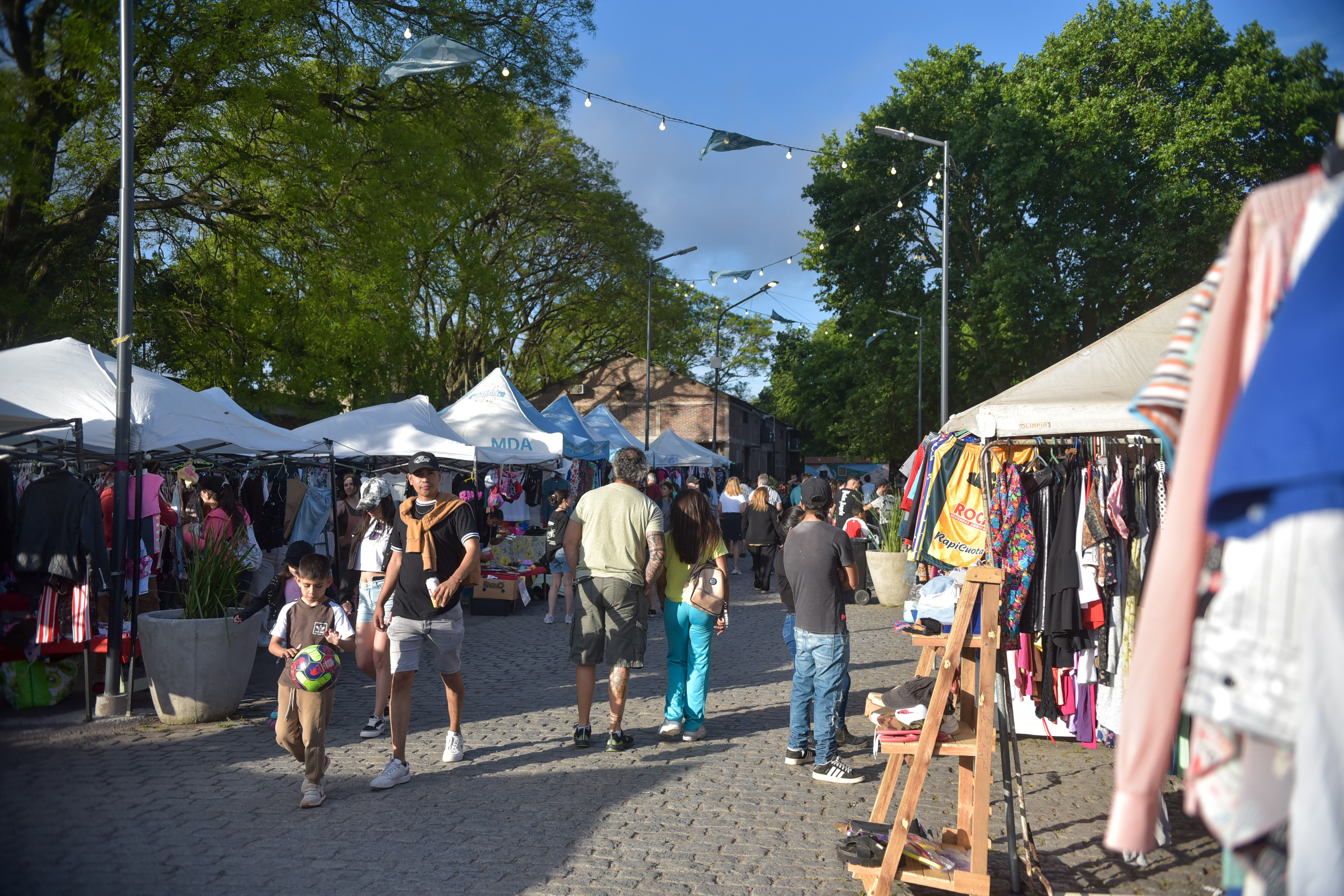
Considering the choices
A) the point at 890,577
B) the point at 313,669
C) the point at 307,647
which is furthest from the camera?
the point at 890,577

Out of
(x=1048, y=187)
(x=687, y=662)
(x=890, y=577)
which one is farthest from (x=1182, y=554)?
(x=1048, y=187)

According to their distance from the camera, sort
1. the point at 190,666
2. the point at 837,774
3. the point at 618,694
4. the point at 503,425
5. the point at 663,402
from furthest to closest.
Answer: the point at 663,402, the point at 503,425, the point at 190,666, the point at 618,694, the point at 837,774

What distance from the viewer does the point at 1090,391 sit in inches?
191

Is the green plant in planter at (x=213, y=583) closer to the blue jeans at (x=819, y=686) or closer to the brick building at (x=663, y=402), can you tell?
the blue jeans at (x=819, y=686)

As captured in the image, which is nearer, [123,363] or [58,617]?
[58,617]

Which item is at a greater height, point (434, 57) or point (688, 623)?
point (434, 57)

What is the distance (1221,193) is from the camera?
81.4 ft

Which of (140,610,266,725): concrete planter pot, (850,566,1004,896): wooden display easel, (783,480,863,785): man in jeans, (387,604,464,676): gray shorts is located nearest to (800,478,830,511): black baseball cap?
(783,480,863,785): man in jeans

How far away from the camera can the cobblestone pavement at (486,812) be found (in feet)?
14.5

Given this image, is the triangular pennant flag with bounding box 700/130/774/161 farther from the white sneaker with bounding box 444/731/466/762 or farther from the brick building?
the brick building

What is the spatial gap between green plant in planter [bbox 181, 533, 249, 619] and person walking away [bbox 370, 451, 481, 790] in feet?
6.61

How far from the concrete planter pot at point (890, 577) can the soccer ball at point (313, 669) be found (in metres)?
10.3

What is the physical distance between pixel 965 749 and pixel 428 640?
3.40m

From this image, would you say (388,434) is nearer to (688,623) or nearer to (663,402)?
(688,623)
